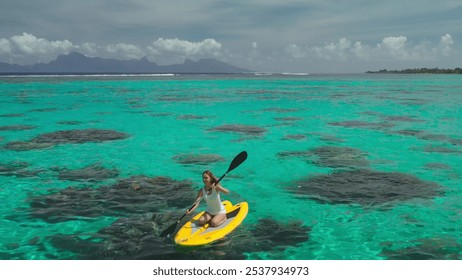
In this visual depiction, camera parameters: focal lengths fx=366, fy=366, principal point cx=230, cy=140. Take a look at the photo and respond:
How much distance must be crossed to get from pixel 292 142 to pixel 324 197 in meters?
9.15

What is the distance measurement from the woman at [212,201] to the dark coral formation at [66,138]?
1371cm

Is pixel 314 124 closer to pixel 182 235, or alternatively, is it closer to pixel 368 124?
pixel 368 124

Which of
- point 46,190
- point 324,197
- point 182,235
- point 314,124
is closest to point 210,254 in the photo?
point 182,235

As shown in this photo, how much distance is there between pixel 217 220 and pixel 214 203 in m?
0.42

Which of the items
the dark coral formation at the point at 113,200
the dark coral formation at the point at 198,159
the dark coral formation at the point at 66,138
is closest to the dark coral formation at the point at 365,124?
the dark coral formation at the point at 198,159

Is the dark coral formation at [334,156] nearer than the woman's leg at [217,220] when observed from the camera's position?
No

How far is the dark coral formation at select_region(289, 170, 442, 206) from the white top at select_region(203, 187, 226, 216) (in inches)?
161

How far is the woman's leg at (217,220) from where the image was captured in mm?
8940

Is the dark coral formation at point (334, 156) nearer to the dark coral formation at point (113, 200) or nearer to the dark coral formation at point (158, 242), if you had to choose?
the dark coral formation at point (113, 200)

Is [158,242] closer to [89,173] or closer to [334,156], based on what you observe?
[89,173]

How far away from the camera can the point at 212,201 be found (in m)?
9.09

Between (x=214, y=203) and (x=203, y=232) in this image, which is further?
(x=214, y=203)

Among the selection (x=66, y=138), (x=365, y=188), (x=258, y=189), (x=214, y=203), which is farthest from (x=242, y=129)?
(x=214, y=203)

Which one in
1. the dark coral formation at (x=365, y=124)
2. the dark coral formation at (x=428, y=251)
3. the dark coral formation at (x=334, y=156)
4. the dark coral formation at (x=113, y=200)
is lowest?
the dark coral formation at (x=428, y=251)
